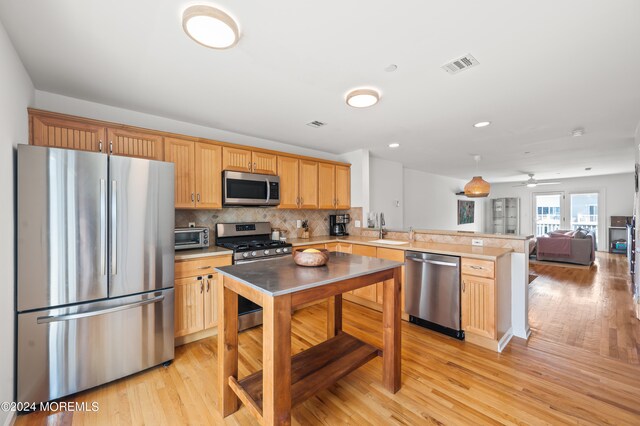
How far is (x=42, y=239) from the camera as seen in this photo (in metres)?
1.80

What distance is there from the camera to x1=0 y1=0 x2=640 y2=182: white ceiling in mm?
1453

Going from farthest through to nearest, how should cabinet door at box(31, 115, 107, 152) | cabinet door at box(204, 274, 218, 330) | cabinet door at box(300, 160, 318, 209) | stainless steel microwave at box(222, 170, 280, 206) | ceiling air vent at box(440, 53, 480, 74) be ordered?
cabinet door at box(300, 160, 318, 209) → stainless steel microwave at box(222, 170, 280, 206) → cabinet door at box(204, 274, 218, 330) → cabinet door at box(31, 115, 107, 152) → ceiling air vent at box(440, 53, 480, 74)

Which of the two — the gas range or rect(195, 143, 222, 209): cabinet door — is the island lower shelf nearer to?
the gas range

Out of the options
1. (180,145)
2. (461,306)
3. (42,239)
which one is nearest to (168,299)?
(42,239)

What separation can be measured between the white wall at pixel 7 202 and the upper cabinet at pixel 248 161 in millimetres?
1723

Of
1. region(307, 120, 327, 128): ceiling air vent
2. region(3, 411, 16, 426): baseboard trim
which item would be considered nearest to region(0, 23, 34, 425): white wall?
region(3, 411, 16, 426): baseboard trim

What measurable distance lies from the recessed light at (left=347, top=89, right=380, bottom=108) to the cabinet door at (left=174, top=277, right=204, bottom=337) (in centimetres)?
232

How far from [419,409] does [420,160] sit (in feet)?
15.8

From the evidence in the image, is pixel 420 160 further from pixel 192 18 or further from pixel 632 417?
pixel 192 18

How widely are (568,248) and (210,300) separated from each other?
794 centimetres

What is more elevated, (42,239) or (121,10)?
(121,10)

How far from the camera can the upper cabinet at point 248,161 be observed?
3286 mm

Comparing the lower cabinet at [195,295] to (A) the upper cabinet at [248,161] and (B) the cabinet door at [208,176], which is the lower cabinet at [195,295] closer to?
(B) the cabinet door at [208,176]

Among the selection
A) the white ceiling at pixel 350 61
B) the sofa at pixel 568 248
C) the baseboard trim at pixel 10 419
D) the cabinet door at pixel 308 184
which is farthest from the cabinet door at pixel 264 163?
the sofa at pixel 568 248
